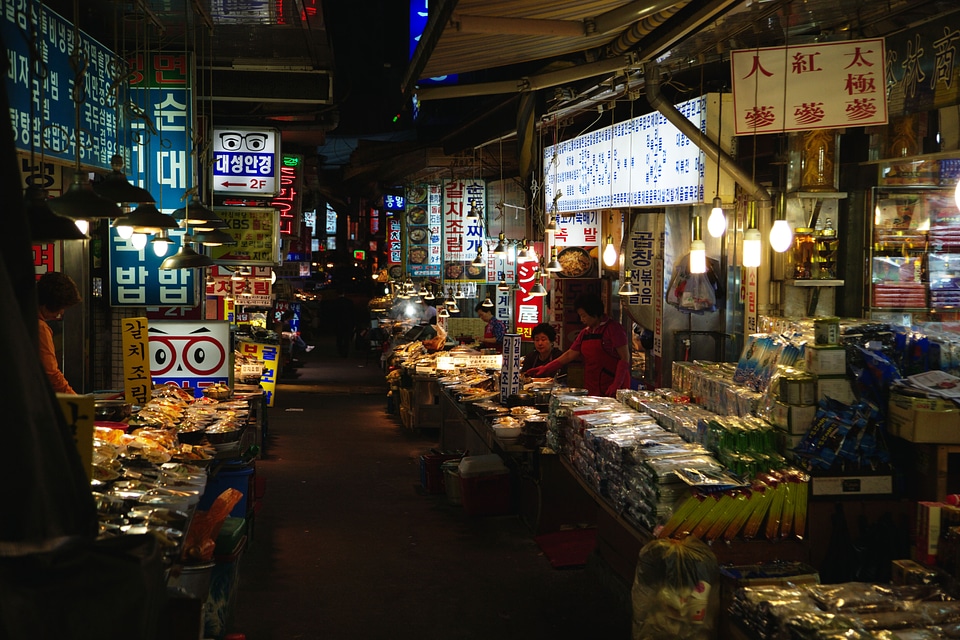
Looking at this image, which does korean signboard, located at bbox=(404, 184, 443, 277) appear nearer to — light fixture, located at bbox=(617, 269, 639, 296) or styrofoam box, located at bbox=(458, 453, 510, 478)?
light fixture, located at bbox=(617, 269, 639, 296)

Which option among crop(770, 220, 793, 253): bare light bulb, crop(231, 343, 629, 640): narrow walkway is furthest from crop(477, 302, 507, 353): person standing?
crop(770, 220, 793, 253): bare light bulb

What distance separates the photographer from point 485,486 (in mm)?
10469

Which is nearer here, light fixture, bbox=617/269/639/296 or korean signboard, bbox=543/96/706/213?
korean signboard, bbox=543/96/706/213

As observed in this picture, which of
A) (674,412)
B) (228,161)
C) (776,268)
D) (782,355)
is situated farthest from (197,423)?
(228,161)

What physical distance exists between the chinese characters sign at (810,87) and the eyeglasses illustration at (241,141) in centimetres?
926

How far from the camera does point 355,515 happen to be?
34.8ft

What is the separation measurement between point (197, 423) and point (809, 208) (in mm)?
6095

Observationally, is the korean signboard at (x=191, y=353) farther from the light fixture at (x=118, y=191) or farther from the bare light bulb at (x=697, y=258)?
the bare light bulb at (x=697, y=258)

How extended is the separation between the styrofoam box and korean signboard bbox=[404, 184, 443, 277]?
12130 millimetres

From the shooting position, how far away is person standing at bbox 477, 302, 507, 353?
1825cm

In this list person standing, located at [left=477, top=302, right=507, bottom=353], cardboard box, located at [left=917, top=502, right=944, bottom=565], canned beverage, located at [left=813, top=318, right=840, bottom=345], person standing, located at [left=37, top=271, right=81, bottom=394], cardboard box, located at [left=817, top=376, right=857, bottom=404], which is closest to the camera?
cardboard box, located at [left=917, top=502, right=944, bottom=565]

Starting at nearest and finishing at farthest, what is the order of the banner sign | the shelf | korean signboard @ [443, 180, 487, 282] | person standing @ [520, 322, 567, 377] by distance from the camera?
the banner sign → the shelf → person standing @ [520, 322, 567, 377] → korean signboard @ [443, 180, 487, 282]

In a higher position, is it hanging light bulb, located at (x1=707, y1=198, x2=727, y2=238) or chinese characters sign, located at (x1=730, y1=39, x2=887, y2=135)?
chinese characters sign, located at (x1=730, y1=39, x2=887, y2=135)

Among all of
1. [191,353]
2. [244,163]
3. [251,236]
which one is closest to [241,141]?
[244,163]
